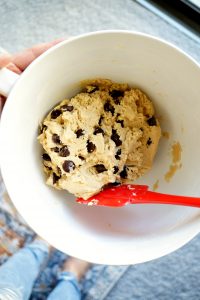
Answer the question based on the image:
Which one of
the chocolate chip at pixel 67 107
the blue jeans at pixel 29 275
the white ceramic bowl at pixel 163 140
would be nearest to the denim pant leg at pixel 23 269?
the blue jeans at pixel 29 275

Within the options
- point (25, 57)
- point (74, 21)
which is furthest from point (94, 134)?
point (74, 21)

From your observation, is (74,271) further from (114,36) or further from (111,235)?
(114,36)

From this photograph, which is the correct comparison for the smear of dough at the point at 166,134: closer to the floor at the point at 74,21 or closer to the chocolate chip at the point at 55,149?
the chocolate chip at the point at 55,149

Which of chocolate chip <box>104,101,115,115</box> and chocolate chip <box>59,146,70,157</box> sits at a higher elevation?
chocolate chip <box>104,101,115,115</box>

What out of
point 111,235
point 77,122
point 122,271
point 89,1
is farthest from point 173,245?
point 89,1

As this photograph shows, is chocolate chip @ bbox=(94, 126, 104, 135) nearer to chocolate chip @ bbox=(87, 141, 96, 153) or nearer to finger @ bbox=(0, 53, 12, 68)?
chocolate chip @ bbox=(87, 141, 96, 153)

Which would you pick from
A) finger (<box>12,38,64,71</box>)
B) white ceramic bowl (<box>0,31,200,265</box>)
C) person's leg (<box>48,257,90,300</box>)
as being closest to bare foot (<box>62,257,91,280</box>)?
person's leg (<box>48,257,90,300</box>)

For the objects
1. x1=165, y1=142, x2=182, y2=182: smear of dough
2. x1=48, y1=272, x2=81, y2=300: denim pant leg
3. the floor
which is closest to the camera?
x1=165, y1=142, x2=182, y2=182: smear of dough
